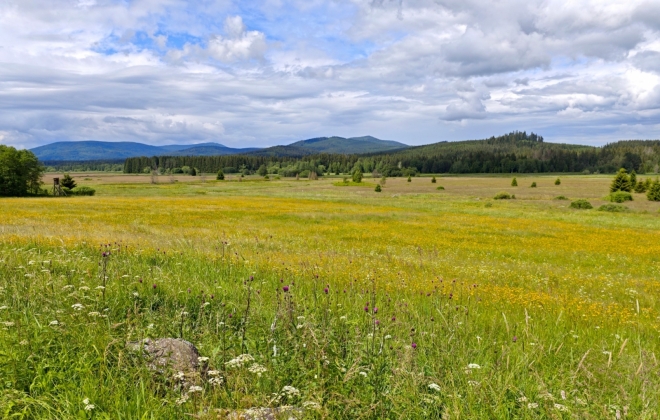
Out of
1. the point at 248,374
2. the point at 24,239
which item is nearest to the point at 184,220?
the point at 24,239

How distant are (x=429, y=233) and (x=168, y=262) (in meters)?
20.8

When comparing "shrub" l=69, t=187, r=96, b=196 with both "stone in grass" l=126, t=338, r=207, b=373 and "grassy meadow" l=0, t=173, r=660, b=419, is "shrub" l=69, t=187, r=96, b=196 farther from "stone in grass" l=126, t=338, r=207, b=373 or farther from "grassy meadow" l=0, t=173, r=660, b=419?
"stone in grass" l=126, t=338, r=207, b=373

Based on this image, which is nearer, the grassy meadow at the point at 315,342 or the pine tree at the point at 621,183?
the grassy meadow at the point at 315,342

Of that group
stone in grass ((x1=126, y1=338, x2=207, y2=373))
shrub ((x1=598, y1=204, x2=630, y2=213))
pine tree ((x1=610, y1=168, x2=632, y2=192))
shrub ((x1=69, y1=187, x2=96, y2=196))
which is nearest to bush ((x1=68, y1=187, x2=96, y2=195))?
shrub ((x1=69, y1=187, x2=96, y2=196))

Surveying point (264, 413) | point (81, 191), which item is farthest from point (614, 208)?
point (81, 191)

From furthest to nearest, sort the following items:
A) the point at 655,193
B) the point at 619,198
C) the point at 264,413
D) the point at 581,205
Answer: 1. the point at 655,193
2. the point at 619,198
3. the point at 581,205
4. the point at 264,413

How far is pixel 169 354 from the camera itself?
13.9 ft

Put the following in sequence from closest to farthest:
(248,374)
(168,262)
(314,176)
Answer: (248,374), (168,262), (314,176)

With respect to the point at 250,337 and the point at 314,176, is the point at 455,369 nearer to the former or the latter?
the point at 250,337

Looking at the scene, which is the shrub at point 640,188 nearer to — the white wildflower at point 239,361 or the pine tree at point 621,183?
the pine tree at point 621,183

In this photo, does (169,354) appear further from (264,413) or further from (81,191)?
(81,191)

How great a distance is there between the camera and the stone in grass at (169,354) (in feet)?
13.9

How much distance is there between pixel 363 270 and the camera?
13.0 meters

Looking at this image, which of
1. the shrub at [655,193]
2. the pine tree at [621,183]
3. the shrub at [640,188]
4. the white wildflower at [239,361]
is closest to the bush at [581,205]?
the shrub at [655,193]
